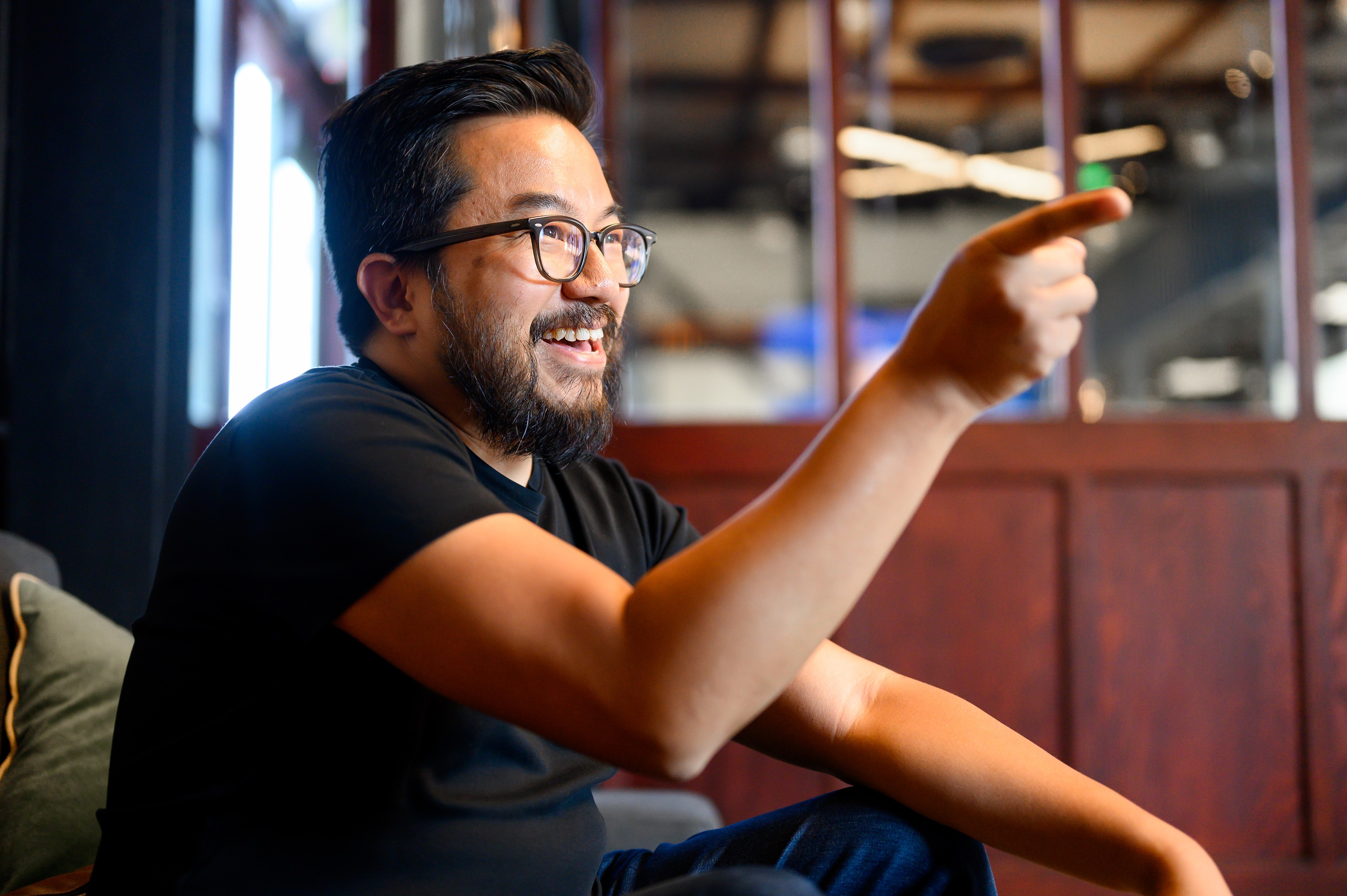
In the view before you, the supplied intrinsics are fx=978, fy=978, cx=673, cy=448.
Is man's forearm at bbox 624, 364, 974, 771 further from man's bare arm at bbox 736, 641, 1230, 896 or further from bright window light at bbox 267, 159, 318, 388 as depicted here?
bright window light at bbox 267, 159, 318, 388

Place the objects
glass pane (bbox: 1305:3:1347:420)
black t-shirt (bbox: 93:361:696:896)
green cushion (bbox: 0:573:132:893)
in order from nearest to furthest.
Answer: black t-shirt (bbox: 93:361:696:896) < green cushion (bbox: 0:573:132:893) < glass pane (bbox: 1305:3:1347:420)

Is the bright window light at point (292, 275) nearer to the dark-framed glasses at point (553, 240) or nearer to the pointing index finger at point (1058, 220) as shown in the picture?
the dark-framed glasses at point (553, 240)

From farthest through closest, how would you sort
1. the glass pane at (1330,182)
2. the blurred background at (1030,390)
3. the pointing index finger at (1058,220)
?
the glass pane at (1330,182) < the blurred background at (1030,390) < the pointing index finger at (1058,220)

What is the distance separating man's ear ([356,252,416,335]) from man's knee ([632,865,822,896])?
0.56 metres

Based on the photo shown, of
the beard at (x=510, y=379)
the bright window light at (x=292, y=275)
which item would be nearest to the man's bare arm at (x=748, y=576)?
the beard at (x=510, y=379)

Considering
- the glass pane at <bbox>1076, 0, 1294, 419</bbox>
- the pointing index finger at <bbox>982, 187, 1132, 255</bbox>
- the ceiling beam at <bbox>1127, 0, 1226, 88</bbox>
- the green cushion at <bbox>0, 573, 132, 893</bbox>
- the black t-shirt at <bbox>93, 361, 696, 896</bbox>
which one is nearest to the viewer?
the pointing index finger at <bbox>982, 187, 1132, 255</bbox>

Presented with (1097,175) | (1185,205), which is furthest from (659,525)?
(1185,205)

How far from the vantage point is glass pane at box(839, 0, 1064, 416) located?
122 inches

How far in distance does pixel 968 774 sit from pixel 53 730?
98cm

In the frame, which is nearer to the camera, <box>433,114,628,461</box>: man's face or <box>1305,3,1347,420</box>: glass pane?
<box>433,114,628,461</box>: man's face

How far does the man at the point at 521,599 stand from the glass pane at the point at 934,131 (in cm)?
152

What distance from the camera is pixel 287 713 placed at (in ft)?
2.48

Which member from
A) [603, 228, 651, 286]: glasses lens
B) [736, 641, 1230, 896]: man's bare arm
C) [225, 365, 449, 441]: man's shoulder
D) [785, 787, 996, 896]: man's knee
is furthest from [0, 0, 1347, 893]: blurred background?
[785, 787, 996, 896]: man's knee

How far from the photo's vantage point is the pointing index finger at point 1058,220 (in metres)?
0.54
